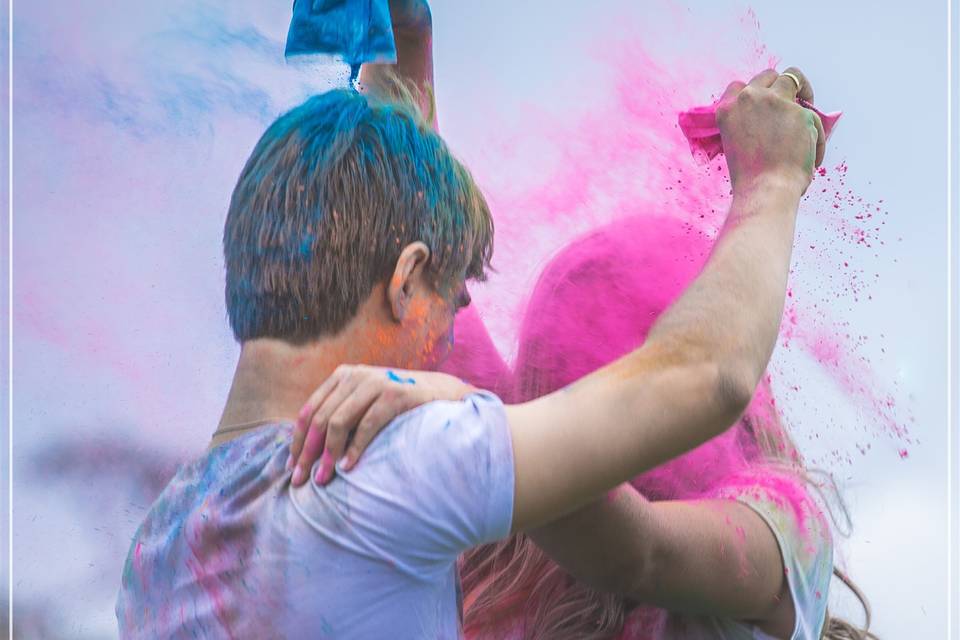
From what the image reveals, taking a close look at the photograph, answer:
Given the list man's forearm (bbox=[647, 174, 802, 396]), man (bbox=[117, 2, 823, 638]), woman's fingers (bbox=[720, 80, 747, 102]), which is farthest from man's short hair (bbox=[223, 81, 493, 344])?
woman's fingers (bbox=[720, 80, 747, 102])

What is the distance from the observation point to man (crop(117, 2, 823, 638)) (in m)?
1.37

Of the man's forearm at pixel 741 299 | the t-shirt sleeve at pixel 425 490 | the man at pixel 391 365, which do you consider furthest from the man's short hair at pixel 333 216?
the man's forearm at pixel 741 299

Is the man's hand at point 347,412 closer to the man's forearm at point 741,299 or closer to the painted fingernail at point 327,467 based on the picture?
the painted fingernail at point 327,467

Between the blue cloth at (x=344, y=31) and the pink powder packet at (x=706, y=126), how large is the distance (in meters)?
0.56

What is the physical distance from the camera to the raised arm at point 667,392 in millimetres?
1372

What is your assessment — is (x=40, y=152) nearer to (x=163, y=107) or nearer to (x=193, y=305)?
(x=163, y=107)

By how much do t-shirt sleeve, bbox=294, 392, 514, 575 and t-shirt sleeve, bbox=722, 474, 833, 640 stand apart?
30.0 inches

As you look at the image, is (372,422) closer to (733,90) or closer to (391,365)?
(391,365)

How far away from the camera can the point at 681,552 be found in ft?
6.02

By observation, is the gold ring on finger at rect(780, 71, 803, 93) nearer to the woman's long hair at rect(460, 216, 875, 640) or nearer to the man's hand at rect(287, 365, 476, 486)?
the woman's long hair at rect(460, 216, 875, 640)

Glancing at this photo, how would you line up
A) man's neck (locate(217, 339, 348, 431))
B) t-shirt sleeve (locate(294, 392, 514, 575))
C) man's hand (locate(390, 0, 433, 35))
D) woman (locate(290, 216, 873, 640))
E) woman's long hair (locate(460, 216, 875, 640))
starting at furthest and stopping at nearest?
1. man's hand (locate(390, 0, 433, 35))
2. woman's long hair (locate(460, 216, 875, 640))
3. woman (locate(290, 216, 873, 640))
4. man's neck (locate(217, 339, 348, 431))
5. t-shirt sleeve (locate(294, 392, 514, 575))

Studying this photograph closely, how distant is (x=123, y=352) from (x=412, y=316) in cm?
147

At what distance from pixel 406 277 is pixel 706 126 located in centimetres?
71

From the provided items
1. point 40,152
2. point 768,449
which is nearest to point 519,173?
point 768,449
